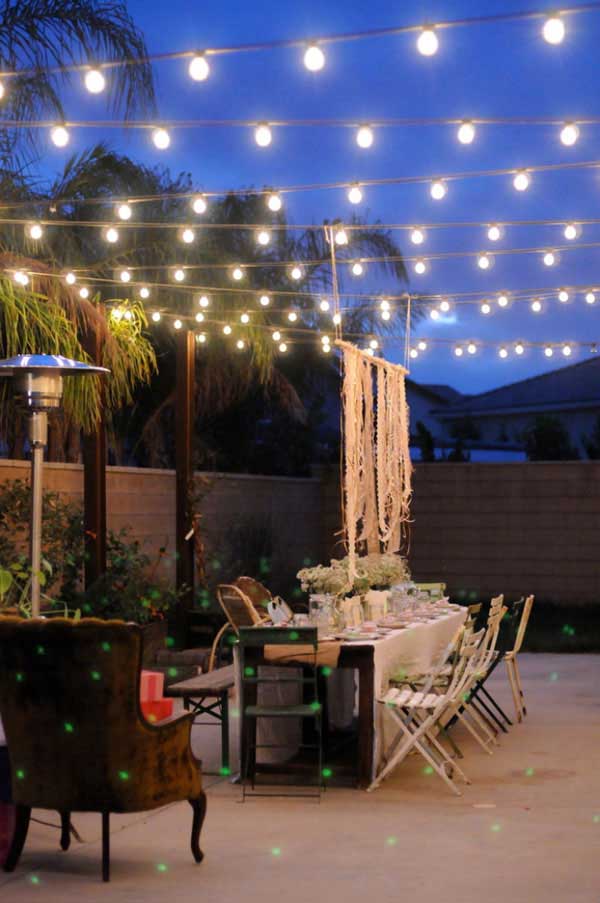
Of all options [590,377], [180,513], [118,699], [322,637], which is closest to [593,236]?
[180,513]

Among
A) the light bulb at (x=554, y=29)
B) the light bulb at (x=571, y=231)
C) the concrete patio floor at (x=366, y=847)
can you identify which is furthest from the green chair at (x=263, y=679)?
the light bulb at (x=571, y=231)

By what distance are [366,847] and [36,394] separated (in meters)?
2.96

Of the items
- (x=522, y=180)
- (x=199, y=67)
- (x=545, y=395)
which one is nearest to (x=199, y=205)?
(x=522, y=180)

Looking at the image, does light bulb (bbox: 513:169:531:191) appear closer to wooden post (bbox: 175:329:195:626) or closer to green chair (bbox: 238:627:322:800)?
green chair (bbox: 238:627:322:800)

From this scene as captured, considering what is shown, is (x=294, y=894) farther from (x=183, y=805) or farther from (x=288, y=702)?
(x=288, y=702)

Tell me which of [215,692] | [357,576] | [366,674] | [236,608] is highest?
[357,576]

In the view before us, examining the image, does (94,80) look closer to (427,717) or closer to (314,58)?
(314,58)

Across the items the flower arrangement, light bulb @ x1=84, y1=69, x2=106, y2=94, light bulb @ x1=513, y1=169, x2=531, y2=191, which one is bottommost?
the flower arrangement

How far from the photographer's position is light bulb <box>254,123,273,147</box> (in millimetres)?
8117

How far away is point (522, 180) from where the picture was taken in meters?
9.05

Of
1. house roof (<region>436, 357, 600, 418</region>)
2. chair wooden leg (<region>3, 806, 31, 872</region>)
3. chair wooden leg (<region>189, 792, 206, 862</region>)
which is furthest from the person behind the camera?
house roof (<region>436, 357, 600, 418</region>)

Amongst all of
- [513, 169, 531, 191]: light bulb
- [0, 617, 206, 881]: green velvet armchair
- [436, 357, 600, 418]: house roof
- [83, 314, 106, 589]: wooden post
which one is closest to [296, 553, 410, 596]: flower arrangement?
[83, 314, 106, 589]: wooden post

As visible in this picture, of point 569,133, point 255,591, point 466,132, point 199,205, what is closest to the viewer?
point 569,133

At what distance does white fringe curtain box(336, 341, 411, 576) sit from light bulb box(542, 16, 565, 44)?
111 inches
